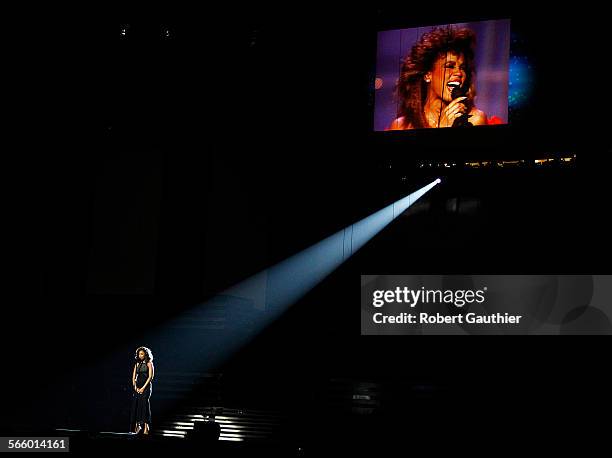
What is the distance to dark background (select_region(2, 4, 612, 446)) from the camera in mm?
6844

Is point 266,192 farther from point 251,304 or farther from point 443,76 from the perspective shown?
point 443,76

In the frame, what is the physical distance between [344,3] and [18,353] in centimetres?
527

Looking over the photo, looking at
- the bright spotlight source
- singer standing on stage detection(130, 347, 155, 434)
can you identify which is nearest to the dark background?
the bright spotlight source

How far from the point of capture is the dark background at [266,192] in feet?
22.5

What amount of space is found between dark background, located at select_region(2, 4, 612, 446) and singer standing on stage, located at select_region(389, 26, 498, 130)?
184 millimetres

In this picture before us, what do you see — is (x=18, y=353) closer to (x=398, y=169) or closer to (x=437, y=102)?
(x=398, y=169)

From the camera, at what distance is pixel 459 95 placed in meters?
7.71

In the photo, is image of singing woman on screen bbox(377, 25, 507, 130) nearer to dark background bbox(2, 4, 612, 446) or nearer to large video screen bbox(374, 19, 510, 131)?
large video screen bbox(374, 19, 510, 131)

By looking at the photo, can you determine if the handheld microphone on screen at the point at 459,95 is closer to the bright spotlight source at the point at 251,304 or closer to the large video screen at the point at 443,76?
the large video screen at the point at 443,76

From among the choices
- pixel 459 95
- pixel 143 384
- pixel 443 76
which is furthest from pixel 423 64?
pixel 143 384

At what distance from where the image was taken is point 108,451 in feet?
10.5

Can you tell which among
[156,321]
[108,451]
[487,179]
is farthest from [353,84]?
[108,451]

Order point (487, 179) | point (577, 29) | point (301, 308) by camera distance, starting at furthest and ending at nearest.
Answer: point (301, 308) < point (487, 179) < point (577, 29)

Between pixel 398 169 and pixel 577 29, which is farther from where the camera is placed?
pixel 398 169
